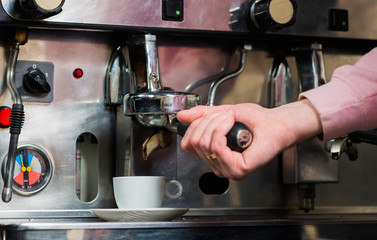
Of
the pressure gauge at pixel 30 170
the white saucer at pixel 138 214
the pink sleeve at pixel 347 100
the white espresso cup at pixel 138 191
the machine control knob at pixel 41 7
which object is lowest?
the white saucer at pixel 138 214

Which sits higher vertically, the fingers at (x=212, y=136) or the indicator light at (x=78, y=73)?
the indicator light at (x=78, y=73)

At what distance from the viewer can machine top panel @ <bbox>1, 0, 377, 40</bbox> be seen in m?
1.09

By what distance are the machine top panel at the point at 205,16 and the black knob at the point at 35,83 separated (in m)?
0.10

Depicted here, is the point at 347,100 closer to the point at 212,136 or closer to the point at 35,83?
the point at 212,136

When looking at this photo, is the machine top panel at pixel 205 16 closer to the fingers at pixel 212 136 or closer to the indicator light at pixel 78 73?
the indicator light at pixel 78 73

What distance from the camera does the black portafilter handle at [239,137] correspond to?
782 millimetres

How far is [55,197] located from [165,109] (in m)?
0.27

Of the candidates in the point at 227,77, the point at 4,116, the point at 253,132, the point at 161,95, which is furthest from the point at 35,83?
the point at 253,132

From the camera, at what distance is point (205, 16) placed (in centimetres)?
117

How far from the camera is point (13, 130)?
106 cm

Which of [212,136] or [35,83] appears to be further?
[35,83]

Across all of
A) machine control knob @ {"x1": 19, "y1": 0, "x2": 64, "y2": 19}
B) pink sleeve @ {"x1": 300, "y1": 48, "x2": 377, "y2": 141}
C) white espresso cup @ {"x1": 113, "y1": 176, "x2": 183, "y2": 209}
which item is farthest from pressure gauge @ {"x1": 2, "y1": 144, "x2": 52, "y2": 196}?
pink sleeve @ {"x1": 300, "y1": 48, "x2": 377, "y2": 141}

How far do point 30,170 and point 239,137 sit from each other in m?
0.49

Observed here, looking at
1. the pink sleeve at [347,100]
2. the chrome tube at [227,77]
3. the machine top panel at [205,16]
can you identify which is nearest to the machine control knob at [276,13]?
the machine top panel at [205,16]
